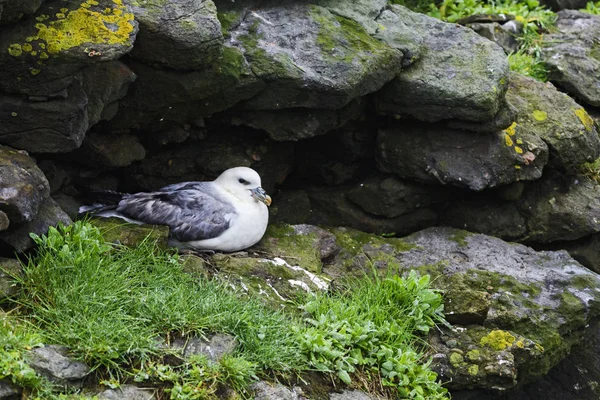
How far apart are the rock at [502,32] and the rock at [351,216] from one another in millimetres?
2112

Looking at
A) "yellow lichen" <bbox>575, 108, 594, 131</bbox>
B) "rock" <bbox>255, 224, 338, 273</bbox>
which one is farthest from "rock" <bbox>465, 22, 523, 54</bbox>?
"rock" <bbox>255, 224, 338, 273</bbox>

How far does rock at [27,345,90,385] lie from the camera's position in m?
4.13

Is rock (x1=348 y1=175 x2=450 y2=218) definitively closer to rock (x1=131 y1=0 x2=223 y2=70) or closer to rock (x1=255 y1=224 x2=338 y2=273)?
rock (x1=255 y1=224 x2=338 y2=273)

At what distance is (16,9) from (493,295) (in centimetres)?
323

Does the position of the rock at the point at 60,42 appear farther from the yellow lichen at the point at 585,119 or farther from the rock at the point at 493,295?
the yellow lichen at the point at 585,119

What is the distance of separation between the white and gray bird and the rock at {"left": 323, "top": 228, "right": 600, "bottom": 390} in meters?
0.64

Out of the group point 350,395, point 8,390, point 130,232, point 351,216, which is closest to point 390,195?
point 351,216

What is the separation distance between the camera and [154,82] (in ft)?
17.9

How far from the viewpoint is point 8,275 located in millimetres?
4711

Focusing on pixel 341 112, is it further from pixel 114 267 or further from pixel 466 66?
pixel 114 267

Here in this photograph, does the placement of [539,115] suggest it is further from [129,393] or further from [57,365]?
[57,365]

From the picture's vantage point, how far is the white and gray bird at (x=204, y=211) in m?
5.69

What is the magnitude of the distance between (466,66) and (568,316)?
187 centimetres

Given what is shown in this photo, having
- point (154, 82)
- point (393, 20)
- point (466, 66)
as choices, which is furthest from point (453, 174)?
point (154, 82)
